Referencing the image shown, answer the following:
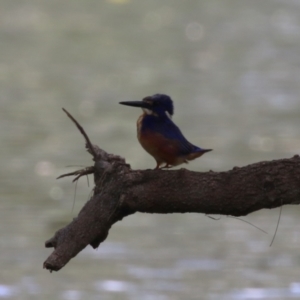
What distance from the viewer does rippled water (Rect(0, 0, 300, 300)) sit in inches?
195

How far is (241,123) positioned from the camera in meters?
7.10

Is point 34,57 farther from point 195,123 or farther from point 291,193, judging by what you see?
point 291,193

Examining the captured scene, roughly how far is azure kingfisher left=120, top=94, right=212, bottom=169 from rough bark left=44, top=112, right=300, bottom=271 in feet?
0.82

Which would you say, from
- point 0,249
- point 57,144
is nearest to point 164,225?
point 0,249

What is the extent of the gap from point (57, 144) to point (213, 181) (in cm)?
437

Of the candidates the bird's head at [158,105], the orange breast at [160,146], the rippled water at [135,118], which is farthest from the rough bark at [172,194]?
the rippled water at [135,118]

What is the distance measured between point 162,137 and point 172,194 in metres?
0.37

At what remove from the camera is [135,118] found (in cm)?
715

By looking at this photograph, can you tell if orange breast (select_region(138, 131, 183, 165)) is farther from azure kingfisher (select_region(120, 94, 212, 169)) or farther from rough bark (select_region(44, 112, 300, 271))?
rough bark (select_region(44, 112, 300, 271))

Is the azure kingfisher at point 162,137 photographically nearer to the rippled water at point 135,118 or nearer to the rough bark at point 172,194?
the rough bark at point 172,194

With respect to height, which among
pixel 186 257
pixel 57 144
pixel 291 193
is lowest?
pixel 291 193

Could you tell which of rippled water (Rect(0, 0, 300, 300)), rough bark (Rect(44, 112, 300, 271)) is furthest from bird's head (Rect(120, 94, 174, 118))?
rippled water (Rect(0, 0, 300, 300))

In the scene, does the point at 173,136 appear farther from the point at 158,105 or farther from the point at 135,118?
the point at 135,118

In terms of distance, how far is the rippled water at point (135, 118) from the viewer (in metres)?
4.96
